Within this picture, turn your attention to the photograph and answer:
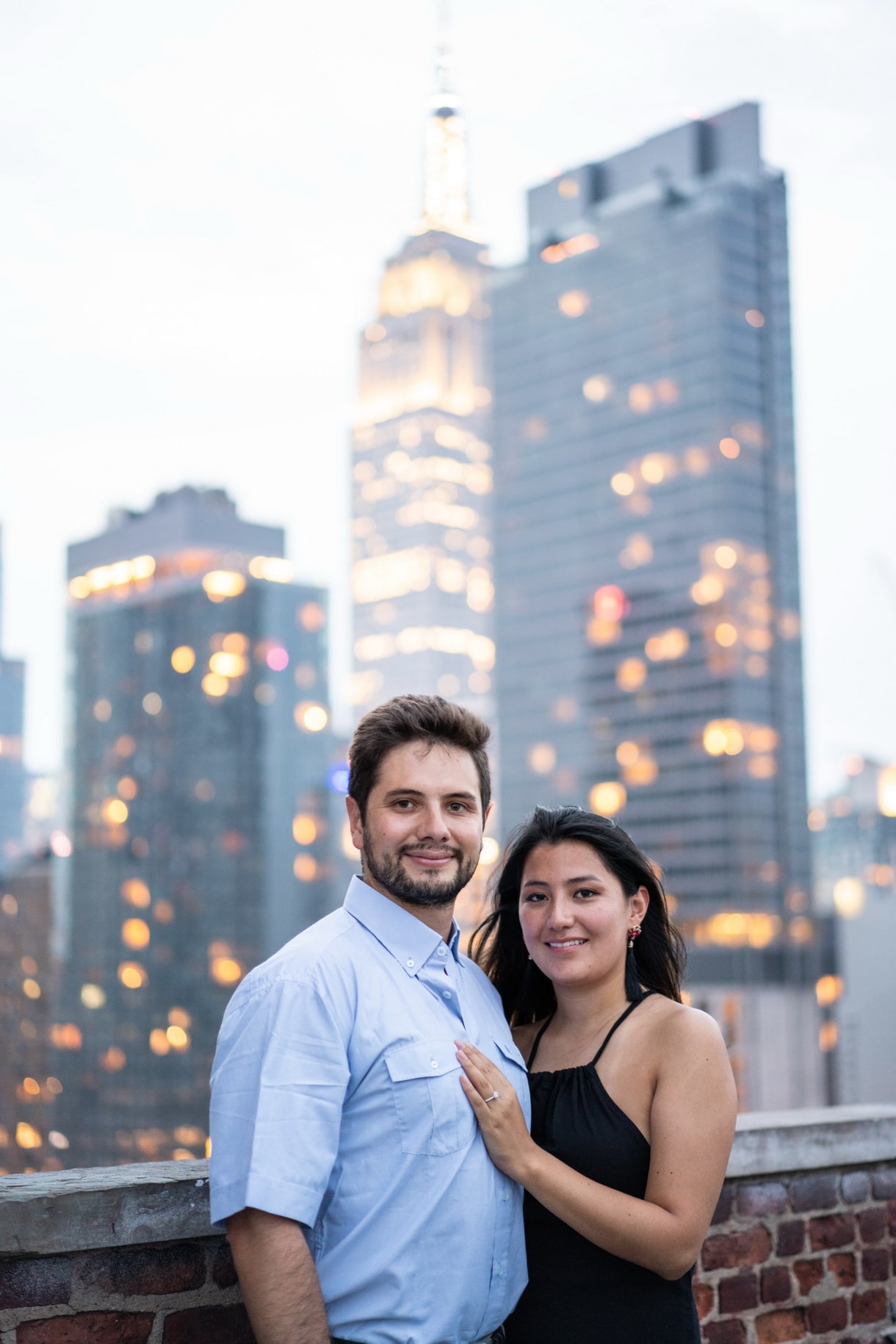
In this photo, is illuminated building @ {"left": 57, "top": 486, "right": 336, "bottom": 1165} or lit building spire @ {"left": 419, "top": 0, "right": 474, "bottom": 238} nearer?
illuminated building @ {"left": 57, "top": 486, "right": 336, "bottom": 1165}

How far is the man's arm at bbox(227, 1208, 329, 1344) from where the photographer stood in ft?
8.40

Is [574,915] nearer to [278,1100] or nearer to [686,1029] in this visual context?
[686,1029]

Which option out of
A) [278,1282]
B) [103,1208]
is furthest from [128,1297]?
[278,1282]

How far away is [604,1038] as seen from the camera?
3.43 meters

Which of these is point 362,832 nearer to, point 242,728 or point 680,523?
point 242,728

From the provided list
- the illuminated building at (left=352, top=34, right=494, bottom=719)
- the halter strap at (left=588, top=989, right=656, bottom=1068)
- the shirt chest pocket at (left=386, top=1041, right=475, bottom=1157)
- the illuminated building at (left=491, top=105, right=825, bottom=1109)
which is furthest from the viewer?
the illuminated building at (left=352, top=34, right=494, bottom=719)

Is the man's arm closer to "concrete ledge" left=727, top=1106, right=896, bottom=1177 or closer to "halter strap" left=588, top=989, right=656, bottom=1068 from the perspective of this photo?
"halter strap" left=588, top=989, right=656, bottom=1068

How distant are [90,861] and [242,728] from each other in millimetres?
12446

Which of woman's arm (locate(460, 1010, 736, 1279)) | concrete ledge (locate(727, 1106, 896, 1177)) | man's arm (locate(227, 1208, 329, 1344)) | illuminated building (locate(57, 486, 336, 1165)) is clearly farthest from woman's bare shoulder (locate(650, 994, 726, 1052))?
illuminated building (locate(57, 486, 336, 1165))

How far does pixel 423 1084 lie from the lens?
2852mm

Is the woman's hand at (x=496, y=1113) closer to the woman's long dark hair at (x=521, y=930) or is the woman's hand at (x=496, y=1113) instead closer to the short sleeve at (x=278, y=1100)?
the short sleeve at (x=278, y=1100)

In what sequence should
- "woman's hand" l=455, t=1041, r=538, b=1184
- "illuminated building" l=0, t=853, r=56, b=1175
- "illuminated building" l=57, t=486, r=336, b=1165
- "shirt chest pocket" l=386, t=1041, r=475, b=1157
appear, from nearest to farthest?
"shirt chest pocket" l=386, t=1041, r=475, b=1157 < "woman's hand" l=455, t=1041, r=538, b=1184 < "illuminated building" l=0, t=853, r=56, b=1175 < "illuminated building" l=57, t=486, r=336, b=1165

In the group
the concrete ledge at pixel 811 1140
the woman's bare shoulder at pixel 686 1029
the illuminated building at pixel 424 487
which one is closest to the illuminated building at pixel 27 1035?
the concrete ledge at pixel 811 1140

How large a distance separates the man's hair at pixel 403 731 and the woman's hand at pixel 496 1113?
63 centimetres
